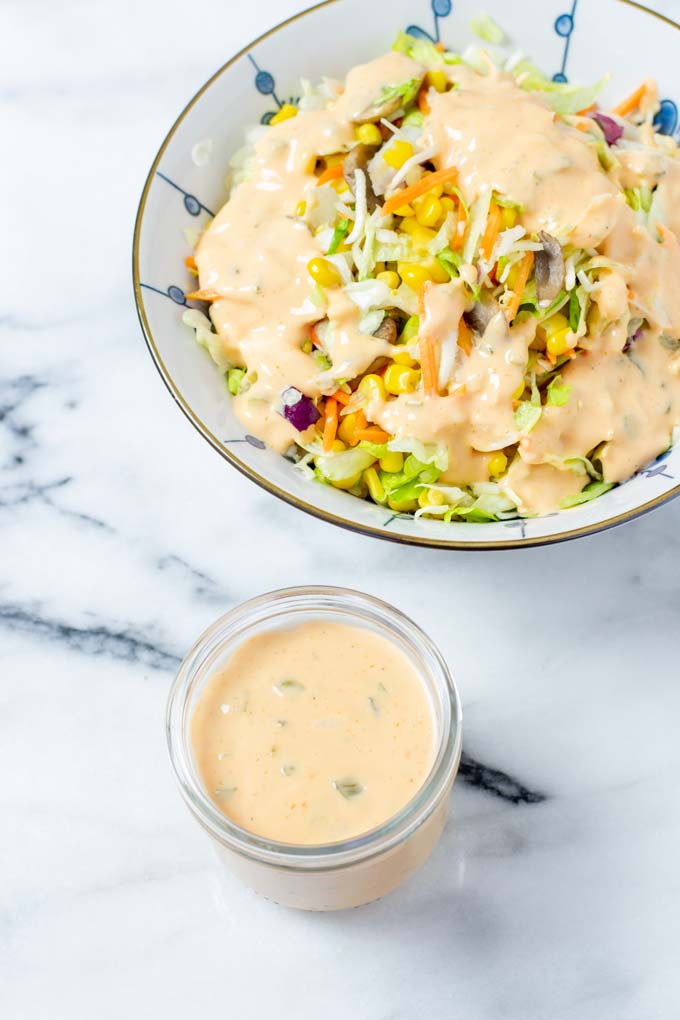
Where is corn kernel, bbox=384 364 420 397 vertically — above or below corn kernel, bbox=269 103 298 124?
below

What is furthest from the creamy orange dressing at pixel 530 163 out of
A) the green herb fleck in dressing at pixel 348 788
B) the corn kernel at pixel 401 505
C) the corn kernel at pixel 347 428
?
the green herb fleck in dressing at pixel 348 788

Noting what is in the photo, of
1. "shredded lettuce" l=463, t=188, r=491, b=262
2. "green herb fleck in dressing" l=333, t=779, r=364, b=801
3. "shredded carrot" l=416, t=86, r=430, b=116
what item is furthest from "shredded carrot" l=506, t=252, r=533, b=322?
"green herb fleck in dressing" l=333, t=779, r=364, b=801

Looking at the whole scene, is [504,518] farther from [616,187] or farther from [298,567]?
[616,187]

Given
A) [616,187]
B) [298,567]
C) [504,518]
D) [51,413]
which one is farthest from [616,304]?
[51,413]

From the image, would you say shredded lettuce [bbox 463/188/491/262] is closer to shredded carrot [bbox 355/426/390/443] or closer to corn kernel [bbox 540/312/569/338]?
corn kernel [bbox 540/312/569/338]

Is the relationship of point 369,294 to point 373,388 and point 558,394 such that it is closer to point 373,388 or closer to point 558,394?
point 373,388
